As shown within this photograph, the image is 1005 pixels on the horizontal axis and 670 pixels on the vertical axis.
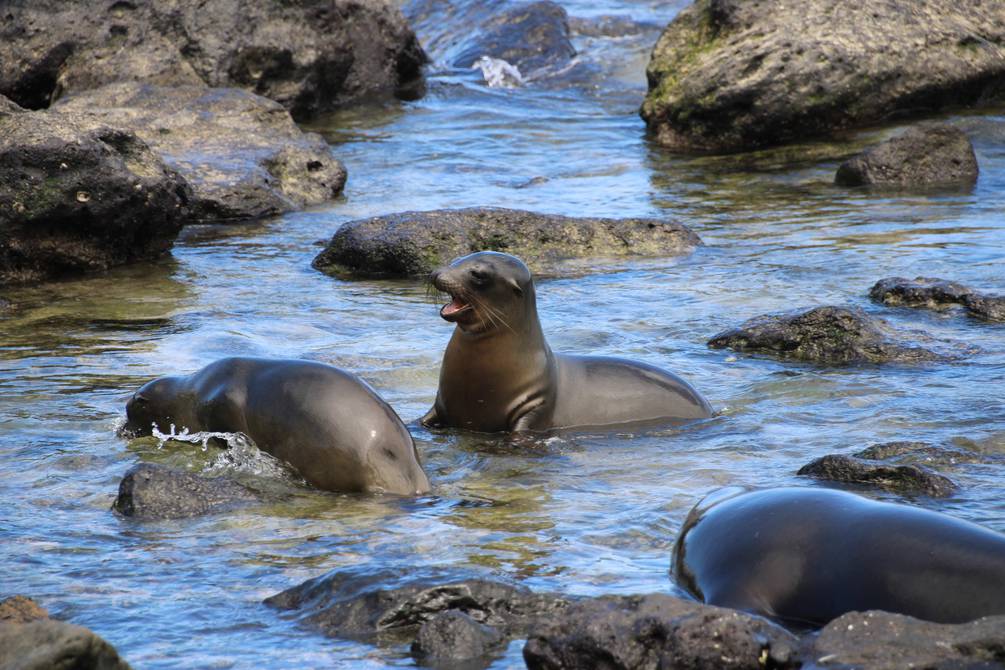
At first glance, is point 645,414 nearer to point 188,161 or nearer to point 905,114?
point 188,161

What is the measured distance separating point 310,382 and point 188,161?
24.3ft

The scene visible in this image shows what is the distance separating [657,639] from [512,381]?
369 centimetres

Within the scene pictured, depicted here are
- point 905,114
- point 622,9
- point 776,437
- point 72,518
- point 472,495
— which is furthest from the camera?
point 622,9

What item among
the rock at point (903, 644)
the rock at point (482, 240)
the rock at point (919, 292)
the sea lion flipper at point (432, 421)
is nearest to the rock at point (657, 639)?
the rock at point (903, 644)

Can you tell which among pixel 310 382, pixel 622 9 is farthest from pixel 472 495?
pixel 622 9

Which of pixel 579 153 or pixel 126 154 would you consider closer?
pixel 126 154

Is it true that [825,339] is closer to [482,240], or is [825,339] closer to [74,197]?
[482,240]

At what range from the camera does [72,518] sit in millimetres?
5441

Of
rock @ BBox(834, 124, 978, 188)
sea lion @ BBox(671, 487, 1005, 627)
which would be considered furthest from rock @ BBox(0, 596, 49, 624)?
rock @ BBox(834, 124, 978, 188)

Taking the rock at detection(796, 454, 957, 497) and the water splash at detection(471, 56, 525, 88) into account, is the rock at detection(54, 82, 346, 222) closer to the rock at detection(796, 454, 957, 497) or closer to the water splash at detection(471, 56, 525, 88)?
the water splash at detection(471, 56, 525, 88)

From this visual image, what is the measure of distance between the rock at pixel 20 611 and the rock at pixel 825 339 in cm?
519

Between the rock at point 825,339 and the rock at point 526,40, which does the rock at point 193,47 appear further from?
the rock at point 825,339

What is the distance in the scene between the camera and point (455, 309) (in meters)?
7.25

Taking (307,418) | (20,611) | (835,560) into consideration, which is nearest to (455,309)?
(307,418)
